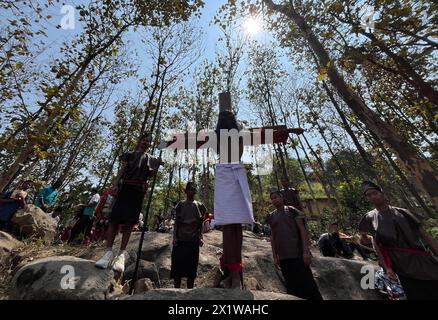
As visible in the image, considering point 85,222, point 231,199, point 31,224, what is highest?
point 85,222

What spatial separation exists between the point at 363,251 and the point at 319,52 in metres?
8.68

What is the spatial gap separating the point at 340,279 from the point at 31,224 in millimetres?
9893

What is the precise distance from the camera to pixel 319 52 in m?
5.84

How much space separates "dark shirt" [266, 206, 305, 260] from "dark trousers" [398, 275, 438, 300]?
53.6 inches

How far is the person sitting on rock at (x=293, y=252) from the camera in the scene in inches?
149

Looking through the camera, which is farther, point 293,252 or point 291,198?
point 291,198

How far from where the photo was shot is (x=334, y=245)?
994 cm

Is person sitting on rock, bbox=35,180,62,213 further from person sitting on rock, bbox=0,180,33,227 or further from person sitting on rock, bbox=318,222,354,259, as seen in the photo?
person sitting on rock, bbox=318,222,354,259

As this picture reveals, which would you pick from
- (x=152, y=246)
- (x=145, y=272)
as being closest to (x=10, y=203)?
(x=152, y=246)

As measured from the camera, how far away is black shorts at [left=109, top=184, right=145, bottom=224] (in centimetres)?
372

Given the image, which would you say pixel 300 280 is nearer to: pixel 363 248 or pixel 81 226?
pixel 81 226

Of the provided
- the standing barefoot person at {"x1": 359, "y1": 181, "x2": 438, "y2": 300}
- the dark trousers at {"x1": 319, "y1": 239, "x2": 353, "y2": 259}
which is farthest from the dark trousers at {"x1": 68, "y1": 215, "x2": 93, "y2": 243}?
the standing barefoot person at {"x1": 359, "y1": 181, "x2": 438, "y2": 300}

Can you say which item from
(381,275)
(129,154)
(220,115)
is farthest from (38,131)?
(381,275)

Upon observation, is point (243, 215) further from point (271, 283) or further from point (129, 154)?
point (271, 283)
